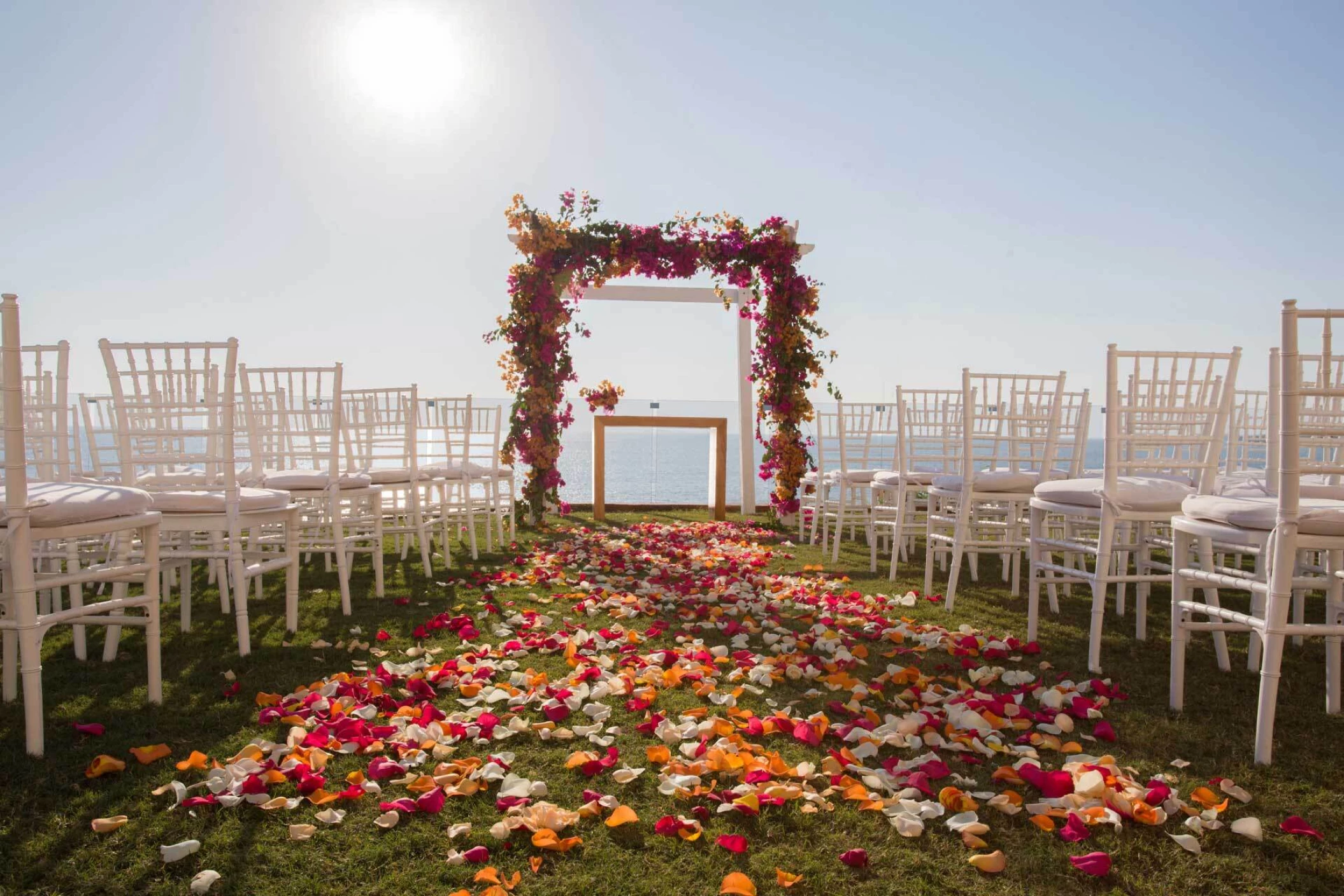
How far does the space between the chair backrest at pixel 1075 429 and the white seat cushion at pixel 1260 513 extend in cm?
172

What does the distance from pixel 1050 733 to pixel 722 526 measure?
19.5ft

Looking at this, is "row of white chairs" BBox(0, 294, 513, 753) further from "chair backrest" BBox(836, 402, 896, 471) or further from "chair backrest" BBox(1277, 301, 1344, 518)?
"chair backrest" BBox(1277, 301, 1344, 518)

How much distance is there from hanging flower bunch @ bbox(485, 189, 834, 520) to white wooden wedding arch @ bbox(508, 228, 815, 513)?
59cm

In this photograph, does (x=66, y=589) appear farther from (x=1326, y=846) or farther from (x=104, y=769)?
(x=1326, y=846)

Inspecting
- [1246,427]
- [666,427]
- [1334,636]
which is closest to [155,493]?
[1334,636]

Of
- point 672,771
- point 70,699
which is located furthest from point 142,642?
point 672,771

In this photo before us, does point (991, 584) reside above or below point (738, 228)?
below

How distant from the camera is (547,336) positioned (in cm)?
886

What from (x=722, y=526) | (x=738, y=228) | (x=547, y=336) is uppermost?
(x=738, y=228)

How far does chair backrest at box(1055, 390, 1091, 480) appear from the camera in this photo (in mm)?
4664

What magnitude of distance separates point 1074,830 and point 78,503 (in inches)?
113

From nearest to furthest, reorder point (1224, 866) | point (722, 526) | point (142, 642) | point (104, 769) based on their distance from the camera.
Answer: point (1224, 866) < point (104, 769) < point (142, 642) < point (722, 526)

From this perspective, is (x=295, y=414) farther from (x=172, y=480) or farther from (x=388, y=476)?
(x=172, y=480)

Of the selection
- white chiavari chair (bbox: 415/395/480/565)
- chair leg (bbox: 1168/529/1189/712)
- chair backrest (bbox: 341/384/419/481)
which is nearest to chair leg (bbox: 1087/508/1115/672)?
chair leg (bbox: 1168/529/1189/712)
